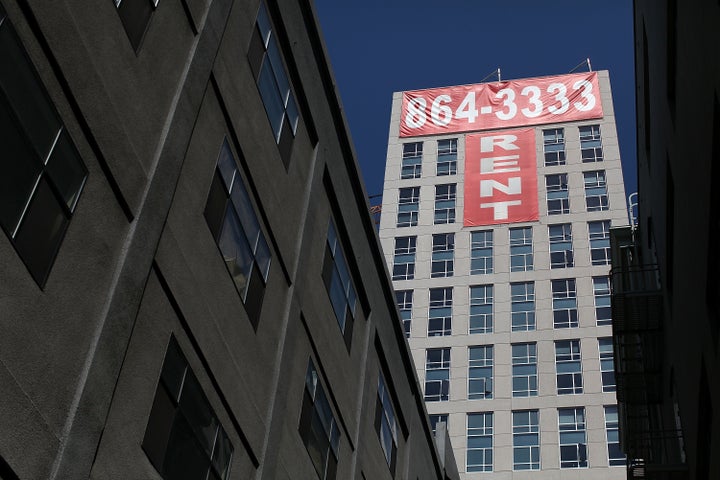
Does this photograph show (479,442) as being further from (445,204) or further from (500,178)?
(500,178)

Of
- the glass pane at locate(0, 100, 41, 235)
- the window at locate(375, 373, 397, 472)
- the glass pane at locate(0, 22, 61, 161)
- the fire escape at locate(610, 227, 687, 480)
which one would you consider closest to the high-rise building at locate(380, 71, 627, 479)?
the fire escape at locate(610, 227, 687, 480)

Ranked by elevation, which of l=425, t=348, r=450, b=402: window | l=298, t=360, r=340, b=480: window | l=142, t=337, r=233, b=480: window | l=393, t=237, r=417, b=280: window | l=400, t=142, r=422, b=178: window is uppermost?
l=400, t=142, r=422, b=178: window

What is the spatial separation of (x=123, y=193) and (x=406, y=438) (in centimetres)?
2015

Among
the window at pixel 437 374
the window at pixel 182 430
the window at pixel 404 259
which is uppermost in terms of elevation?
the window at pixel 404 259

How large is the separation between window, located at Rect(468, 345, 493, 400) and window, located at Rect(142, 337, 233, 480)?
164ft

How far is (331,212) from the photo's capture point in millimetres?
25750

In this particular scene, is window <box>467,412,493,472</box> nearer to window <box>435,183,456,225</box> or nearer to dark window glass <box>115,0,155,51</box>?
window <box>435,183,456,225</box>

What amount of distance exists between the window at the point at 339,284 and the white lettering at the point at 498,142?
55.8 meters

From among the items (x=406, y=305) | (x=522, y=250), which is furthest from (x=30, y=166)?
(x=522, y=250)

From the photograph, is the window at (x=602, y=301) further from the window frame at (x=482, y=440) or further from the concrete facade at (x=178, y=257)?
the concrete facade at (x=178, y=257)

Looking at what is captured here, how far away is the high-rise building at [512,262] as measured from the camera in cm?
6322

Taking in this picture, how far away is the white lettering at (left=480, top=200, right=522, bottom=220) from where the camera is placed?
76.1 m

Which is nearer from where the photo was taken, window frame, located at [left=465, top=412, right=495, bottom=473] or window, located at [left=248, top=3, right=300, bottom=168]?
window, located at [left=248, top=3, right=300, bottom=168]

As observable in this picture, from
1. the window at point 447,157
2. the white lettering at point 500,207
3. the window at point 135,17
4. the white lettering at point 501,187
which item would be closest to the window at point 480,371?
the white lettering at point 500,207
